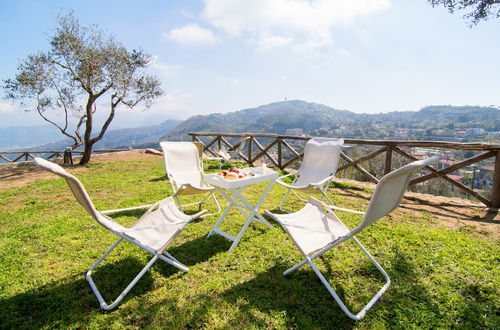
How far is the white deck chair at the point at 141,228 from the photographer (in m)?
1.86

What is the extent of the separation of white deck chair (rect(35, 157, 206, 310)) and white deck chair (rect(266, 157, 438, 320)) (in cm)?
104

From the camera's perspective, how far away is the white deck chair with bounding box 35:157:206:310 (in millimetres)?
1862

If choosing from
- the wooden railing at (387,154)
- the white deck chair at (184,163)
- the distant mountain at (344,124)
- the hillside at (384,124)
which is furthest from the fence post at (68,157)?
the hillside at (384,124)

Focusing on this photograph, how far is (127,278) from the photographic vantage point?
7.55 feet

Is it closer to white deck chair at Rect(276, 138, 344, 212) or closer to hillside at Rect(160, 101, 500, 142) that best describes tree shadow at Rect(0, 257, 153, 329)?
white deck chair at Rect(276, 138, 344, 212)

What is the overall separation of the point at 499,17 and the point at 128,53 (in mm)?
10639

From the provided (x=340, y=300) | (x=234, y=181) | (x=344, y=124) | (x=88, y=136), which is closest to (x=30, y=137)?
(x=344, y=124)

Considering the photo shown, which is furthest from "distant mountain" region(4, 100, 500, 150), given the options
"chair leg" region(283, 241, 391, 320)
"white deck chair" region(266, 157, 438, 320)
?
"chair leg" region(283, 241, 391, 320)

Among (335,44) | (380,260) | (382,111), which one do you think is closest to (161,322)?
(380,260)

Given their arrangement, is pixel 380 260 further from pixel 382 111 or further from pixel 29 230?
pixel 382 111

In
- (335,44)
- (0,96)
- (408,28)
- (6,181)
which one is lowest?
(6,181)

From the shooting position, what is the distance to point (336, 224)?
2.39 m

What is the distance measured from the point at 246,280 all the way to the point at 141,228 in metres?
1.09

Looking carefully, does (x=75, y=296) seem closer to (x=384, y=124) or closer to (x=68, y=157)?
(x=68, y=157)
